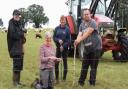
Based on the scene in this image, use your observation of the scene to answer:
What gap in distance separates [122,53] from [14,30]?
778cm

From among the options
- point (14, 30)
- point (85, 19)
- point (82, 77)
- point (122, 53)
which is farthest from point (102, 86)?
point (122, 53)

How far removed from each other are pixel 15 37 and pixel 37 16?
112098 millimetres

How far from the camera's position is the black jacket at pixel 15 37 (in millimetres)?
11539

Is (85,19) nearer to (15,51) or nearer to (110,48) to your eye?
(15,51)

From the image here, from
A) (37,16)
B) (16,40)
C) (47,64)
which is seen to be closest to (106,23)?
(16,40)

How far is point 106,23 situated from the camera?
17.8 metres

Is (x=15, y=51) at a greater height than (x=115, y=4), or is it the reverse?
(x=115, y=4)

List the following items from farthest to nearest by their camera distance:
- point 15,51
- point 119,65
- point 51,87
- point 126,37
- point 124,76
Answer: point 126,37, point 119,65, point 124,76, point 15,51, point 51,87

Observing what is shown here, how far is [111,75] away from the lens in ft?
47.6

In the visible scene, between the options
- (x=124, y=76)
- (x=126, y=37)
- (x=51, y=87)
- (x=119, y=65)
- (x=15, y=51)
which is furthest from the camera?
(x=126, y=37)

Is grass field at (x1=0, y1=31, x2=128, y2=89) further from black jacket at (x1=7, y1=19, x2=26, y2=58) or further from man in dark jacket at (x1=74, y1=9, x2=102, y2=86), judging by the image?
black jacket at (x1=7, y1=19, x2=26, y2=58)

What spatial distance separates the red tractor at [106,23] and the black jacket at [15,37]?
20.3ft

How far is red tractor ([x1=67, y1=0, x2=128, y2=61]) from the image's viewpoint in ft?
59.2

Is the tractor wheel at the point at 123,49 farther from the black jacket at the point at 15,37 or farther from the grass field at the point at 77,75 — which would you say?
the black jacket at the point at 15,37
